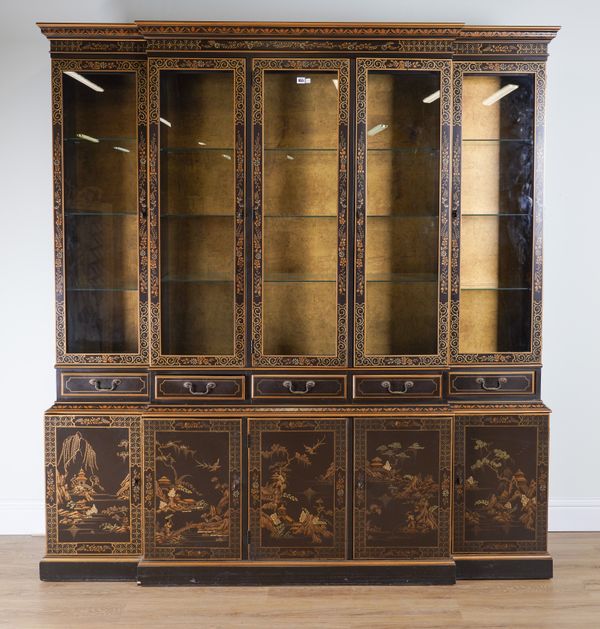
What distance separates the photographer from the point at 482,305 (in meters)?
3.38

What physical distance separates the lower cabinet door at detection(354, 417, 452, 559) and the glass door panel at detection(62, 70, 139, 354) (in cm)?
119

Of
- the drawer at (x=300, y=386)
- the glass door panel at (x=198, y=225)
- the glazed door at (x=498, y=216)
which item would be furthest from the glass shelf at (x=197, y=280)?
the glazed door at (x=498, y=216)

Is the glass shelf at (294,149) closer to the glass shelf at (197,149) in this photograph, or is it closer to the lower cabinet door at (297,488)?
the glass shelf at (197,149)

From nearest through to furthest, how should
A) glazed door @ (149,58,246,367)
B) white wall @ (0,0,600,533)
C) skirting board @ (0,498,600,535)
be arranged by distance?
glazed door @ (149,58,246,367) → white wall @ (0,0,600,533) → skirting board @ (0,498,600,535)

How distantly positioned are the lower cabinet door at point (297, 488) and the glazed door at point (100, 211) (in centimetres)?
74

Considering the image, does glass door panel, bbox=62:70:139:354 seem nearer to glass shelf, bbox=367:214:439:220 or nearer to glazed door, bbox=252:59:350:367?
glazed door, bbox=252:59:350:367

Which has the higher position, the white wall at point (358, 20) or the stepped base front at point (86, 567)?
the white wall at point (358, 20)

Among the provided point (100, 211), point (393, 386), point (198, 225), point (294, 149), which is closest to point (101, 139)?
point (100, 211)

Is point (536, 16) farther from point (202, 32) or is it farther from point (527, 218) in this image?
point (202, 32)

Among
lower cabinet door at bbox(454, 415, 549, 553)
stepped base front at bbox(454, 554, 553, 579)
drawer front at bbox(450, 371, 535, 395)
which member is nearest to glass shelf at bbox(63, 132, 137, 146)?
drawer front at bbox(450, 371, 535, 395)

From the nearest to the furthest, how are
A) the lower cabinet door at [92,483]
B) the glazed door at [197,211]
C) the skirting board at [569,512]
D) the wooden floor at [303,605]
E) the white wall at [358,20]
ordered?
1. the wooden floor at [303,605]
2. the glazed door at [197,211]
3. the lower cabinet door at [92,483]
4. the white wall at [358,20]
5. the skirting board at [569,512]

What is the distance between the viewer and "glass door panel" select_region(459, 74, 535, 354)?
3307 millimetres

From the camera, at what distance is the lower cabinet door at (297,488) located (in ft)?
10.5

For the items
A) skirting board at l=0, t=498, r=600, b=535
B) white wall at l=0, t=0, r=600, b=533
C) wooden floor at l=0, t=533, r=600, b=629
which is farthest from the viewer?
skirting board at l=0, t=498, r=600, b=535
